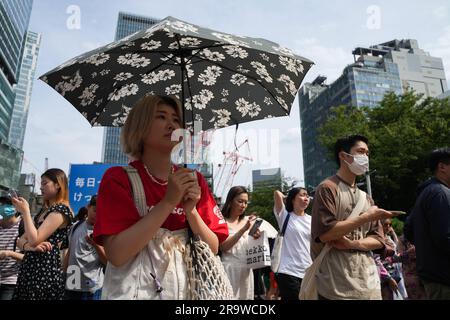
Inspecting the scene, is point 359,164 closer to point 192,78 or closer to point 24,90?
point 192,78

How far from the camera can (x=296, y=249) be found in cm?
490

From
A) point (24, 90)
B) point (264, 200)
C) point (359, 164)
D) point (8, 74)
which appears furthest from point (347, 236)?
point (24, 90)

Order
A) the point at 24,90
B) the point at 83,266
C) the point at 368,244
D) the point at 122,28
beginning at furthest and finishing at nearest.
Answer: the point at 24,90, the point at 122,28, the point at 83,266, the point at 368,244

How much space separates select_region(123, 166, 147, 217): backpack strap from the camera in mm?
1598

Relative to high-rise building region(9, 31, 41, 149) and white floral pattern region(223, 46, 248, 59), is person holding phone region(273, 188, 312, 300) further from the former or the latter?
high-rise building region(9, 31, 41, 149)

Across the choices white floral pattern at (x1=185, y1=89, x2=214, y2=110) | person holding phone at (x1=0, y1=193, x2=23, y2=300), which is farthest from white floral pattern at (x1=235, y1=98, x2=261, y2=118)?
person holding phone at (x1=0, y1=193, x2=23, y2=300)

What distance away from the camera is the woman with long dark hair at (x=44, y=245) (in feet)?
10.0

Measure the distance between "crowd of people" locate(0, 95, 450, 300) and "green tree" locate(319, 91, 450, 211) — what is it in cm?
1842

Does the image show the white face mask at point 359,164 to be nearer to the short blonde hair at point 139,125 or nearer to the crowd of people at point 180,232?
the crowd of people at point 180,232

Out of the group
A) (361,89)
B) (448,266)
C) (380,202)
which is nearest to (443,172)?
(448,266)

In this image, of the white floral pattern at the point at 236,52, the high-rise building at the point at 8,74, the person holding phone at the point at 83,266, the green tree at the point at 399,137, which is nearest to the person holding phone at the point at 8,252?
the person holding phone at the point at 83,266

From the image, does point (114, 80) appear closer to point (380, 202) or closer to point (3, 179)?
point (380, 202)

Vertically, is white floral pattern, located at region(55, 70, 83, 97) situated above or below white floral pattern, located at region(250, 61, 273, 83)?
below

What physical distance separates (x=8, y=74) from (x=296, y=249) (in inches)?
3661
